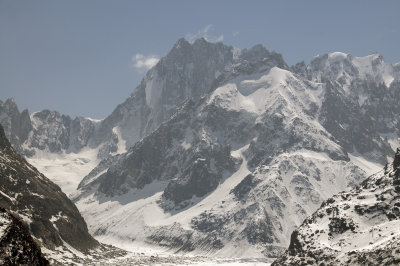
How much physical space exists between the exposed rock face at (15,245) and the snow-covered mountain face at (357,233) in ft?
301

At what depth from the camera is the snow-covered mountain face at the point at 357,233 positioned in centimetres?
16538

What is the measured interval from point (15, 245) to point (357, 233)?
115896 mm

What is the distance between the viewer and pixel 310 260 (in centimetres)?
18362

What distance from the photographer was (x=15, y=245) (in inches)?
3770

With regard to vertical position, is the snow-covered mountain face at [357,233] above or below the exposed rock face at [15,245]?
below

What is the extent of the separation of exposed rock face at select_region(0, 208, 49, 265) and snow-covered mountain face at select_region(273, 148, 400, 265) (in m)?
91.8

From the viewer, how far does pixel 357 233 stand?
598 feet

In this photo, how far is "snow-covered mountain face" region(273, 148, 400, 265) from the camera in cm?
16538

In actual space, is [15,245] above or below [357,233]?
above

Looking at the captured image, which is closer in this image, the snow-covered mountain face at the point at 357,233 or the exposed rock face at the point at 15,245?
the exposed rock face at the point at 15,245

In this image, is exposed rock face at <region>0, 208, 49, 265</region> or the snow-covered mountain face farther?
the snow-covered mountain face

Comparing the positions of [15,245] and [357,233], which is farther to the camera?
[357,233]

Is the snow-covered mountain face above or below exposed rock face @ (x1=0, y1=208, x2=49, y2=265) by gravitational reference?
below

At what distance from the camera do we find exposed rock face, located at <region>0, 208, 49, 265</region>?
9344 centimetres
